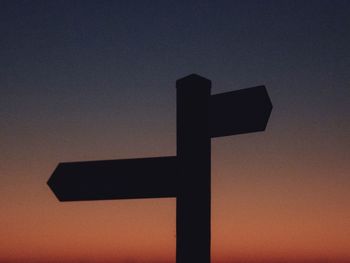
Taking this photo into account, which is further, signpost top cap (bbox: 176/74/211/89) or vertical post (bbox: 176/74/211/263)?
signpost top cap (bbox: 176/74/211/89)

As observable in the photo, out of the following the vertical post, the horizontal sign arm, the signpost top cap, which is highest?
the signpost top cap

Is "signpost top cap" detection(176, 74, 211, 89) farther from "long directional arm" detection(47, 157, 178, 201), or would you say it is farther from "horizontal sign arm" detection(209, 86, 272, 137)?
"long directional arm" detection(47, 157, 178, 201)

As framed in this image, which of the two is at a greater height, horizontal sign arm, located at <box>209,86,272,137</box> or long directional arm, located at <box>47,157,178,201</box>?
horizontal sign arm, located at <box>209,86,272,137</box>

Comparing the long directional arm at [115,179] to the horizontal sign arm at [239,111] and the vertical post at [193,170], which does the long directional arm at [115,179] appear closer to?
the vertical post at [193,170]

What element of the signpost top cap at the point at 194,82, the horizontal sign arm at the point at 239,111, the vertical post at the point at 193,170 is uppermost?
the signpost top cap at the point at 194,82

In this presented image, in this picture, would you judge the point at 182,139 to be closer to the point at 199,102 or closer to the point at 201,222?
the point at 199,102

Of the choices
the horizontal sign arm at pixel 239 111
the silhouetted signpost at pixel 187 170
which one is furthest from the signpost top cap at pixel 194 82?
the horizontal sign arm at pixel 239 111

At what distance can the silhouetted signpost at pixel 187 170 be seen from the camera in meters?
2.05

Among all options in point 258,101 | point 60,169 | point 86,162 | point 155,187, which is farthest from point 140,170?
point 258,101

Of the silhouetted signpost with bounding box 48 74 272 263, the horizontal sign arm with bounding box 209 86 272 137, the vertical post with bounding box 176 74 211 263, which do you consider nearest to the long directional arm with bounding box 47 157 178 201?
the silhouetted signpost with bounding box 48 74 272 263

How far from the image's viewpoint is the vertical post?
6.66 ft

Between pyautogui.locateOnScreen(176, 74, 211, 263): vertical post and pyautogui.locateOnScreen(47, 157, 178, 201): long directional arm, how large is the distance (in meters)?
0.13

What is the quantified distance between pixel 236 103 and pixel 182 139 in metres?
0.39

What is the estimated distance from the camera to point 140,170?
2.39m
